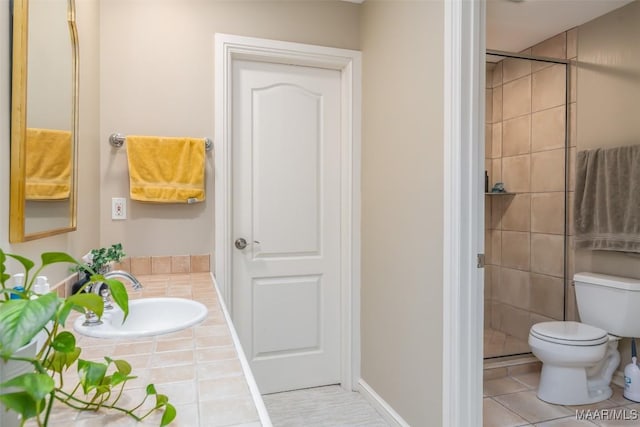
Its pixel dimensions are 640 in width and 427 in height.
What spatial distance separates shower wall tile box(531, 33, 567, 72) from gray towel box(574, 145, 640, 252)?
79 cm

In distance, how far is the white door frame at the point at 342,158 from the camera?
223cm

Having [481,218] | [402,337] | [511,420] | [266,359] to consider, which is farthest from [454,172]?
[266,359]

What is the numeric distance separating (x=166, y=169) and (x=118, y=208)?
12.9 inches

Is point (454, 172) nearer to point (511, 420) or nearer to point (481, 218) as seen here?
point (481, 218)

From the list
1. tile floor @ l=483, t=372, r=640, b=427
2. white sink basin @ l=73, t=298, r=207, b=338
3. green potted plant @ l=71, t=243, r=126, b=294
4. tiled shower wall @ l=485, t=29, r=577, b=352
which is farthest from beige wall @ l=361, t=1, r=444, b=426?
tiled shower wall @ l=485, t=29, r=577, b=352

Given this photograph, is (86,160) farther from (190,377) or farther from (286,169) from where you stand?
(190,377)

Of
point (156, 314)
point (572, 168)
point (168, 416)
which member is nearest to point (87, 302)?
point (168, 416)

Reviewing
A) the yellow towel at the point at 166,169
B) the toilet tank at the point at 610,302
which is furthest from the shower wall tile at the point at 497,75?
the yellow towel at the point at 166,169

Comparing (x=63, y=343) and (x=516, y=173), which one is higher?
(x=516, y=173)

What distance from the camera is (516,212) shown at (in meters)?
3.27

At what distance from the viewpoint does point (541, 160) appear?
3.04 meters

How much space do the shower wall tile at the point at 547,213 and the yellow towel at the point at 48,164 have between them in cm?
308

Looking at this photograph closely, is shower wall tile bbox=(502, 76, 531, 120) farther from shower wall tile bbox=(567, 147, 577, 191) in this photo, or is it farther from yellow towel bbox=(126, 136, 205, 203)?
yellow towel bbox=(126, 136, 205, 203)
